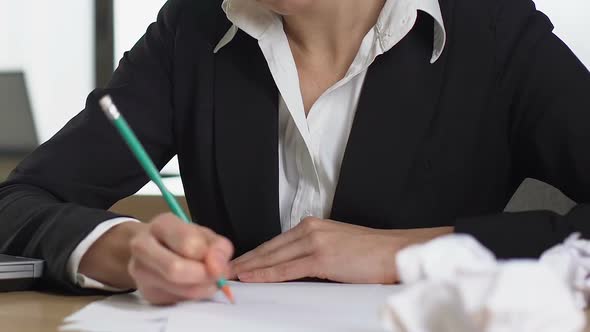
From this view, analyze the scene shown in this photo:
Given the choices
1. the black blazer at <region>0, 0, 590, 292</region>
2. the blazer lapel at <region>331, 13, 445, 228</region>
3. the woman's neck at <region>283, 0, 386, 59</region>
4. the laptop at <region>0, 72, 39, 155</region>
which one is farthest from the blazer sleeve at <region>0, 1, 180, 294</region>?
the laptop at <region>0, 72, 39, 155</region>

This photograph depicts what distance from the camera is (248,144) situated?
1.45 m

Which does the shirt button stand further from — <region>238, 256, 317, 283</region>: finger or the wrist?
the wrist

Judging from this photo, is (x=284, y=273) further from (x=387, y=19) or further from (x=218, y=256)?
(x=387, y=19)

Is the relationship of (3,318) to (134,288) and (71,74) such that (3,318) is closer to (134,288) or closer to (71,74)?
(134,288)

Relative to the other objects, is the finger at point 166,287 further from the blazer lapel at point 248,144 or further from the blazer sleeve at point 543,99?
the blazer sleeve at point 543,99

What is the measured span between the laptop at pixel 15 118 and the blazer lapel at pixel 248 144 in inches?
109

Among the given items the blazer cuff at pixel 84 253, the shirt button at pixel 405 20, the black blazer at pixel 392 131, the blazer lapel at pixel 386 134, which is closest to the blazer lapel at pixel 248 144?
the black blazer at pixel 392 131

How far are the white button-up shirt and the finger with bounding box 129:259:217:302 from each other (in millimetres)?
496

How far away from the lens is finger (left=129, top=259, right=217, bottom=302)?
0.90 meters

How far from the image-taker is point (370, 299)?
1.00 m

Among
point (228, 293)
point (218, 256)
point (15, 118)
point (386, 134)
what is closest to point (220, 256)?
point (218, 256)

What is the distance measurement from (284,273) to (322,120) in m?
0.35

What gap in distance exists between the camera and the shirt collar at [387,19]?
4.63ft

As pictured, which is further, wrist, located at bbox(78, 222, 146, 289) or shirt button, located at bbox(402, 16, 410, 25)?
shirt button, located at bbox(402, 16, 410, 25)
